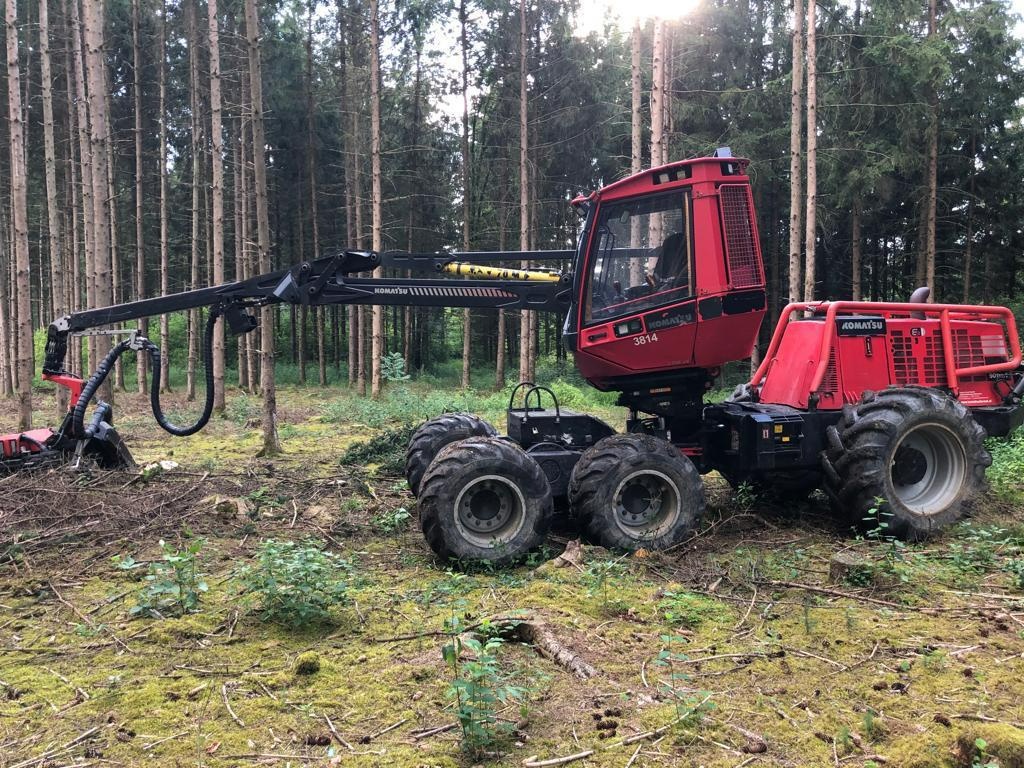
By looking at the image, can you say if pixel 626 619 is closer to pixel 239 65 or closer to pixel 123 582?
pixel 123 582

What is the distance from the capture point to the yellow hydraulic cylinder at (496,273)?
269 inches

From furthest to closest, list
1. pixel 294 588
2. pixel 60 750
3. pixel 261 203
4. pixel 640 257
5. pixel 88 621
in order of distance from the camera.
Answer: pixel 261 203 < pixel 640 257 < pixel 88 621 < pixel 294 588 < pixel 60 750

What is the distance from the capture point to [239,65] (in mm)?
22438

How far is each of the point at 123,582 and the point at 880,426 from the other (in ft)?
20.8

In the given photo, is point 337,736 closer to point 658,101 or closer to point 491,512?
point 491,512

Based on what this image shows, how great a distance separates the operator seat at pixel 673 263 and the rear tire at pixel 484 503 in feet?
6.49

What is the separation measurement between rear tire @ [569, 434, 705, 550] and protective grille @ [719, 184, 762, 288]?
1595 mm

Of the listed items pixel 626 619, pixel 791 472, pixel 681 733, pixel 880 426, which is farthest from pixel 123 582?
pixel 880 426

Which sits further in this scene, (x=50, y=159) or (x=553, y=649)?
(x=50, y=159)

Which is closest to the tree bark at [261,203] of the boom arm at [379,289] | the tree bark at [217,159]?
the boom arm at [379,289]

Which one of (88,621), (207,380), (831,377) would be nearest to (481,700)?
(88,621)

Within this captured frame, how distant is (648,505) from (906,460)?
2.64m

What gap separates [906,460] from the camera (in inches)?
270

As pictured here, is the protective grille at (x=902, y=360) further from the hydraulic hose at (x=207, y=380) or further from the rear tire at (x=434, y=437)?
the hydraulic hose at (x=207, y=380)
